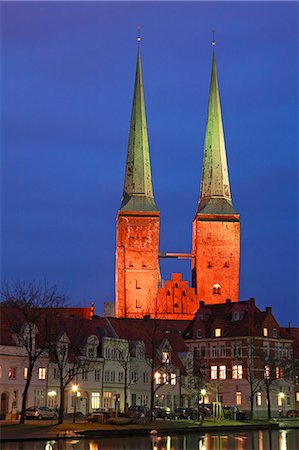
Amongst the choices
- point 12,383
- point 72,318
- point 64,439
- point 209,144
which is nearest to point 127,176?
point 209,144

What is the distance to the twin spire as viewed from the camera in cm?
17538

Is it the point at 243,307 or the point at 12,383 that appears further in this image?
the point at 243,307

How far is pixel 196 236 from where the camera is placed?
6885 inches

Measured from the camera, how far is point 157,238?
171 metres

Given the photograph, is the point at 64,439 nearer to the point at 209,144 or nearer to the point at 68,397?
the point at 68,397

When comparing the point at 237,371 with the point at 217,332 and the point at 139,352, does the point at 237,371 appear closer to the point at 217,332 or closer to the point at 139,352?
the point at 217,332

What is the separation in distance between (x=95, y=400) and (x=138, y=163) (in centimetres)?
8193

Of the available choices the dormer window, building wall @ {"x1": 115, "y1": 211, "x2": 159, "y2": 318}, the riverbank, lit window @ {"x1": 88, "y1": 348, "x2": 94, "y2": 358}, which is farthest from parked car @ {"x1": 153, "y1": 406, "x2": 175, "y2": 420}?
building wall @ {"x1": 115, "y1": 211, "x2": 159, "y2": 318}

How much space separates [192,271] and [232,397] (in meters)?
64.4

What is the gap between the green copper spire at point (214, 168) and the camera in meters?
176

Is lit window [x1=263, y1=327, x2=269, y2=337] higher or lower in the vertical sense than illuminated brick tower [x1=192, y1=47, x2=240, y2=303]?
lower

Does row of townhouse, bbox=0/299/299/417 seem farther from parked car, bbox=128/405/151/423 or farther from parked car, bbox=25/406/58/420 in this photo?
parked car, bbox=25/406/58/420

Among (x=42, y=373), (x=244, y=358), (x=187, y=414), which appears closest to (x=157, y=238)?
(x=244, y=358)

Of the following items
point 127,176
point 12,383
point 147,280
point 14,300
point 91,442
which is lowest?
point 91,442
